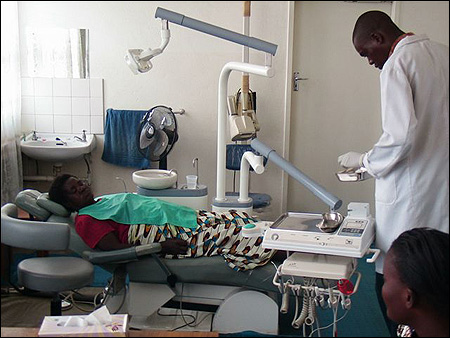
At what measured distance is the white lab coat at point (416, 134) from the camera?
108 cm

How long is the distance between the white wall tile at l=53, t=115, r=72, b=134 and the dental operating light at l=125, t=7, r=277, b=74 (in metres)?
0.19

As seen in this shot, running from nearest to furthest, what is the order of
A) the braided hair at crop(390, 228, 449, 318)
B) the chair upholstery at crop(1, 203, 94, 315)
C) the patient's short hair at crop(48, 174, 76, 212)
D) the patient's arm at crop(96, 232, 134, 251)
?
1. the braided hair at crop(390, 228, 449, 318)
2. the chair upholstery at crop(1, 203, 94, 315)
3. the patient's short hair at crop(48, 174, 76, 212)
4. the patient's arm at crop(96, 232, 134, 251)

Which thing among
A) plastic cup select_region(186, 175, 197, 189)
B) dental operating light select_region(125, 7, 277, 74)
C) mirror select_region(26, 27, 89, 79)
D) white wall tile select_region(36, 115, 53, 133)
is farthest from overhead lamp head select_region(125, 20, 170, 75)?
plastic cup select_region(186, 175, 197, 189)

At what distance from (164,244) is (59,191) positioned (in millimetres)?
353

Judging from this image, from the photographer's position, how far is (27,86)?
123cm

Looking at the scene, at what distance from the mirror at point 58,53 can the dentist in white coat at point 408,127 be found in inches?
23.1

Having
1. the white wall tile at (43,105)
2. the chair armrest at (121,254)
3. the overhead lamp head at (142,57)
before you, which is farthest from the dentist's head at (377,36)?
the chair armrest at (121,254)

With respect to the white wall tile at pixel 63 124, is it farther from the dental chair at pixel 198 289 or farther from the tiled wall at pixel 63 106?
the dental chair at pixel 198 289

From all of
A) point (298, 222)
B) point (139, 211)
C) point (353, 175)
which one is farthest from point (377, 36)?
point (139, 211)

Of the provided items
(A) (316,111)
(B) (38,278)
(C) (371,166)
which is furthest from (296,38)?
(B) (38,278)

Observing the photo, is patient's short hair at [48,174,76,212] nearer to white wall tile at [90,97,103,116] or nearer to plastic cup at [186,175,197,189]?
white wall tile at [90,97,103,116]

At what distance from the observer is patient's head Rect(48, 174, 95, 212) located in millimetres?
1444

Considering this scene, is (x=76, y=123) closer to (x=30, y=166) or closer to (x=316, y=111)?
(x=30, y=166)

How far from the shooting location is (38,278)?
4.35ft
